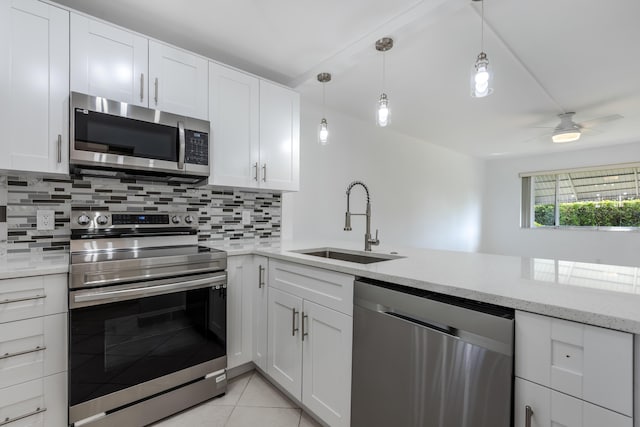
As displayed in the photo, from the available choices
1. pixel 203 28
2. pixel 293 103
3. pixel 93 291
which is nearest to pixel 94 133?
pixel 93 291

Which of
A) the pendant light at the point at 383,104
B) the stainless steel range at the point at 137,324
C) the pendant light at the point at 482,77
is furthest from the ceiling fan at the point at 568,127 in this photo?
the stainless steel range at the point at 137,324

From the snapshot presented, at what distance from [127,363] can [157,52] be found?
1820mm

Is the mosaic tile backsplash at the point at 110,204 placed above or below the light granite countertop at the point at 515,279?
above

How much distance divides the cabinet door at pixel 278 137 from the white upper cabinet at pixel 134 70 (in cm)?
49

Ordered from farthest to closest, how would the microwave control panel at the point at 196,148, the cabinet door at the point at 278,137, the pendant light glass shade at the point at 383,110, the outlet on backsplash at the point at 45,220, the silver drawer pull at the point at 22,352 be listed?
1. the cabinet door at the point at 278,137
2. the microwave control panel at the point at 196,148
3. the pendant light glass shade at the point at 383,110
4. the outlet on backsplash at the point at 45,220
5. the silver drawer pull at the point at 22,352

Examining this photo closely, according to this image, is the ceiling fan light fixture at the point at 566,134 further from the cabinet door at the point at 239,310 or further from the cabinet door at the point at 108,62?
the cabinet door at the point at 108,62

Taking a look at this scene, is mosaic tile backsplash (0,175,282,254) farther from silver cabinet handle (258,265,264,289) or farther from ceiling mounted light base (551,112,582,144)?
ceiling mounted light base (551,112,582,144)

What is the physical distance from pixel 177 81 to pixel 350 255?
166 centimetres

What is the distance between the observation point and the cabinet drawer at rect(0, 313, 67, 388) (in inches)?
48.8

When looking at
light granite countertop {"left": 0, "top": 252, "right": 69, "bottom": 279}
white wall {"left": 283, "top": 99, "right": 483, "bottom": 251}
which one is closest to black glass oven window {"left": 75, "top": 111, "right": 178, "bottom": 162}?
light granite countertop {"left": 0, "top": 252, "right": 69, "bottom": 279}

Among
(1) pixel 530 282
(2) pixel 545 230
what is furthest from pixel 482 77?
(2) pixel 545 230

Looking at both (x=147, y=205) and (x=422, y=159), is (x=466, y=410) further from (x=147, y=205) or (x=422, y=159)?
(x=422, y=159)

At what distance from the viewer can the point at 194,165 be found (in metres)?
1.90

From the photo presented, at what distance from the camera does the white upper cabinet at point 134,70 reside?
1569 millimetres
